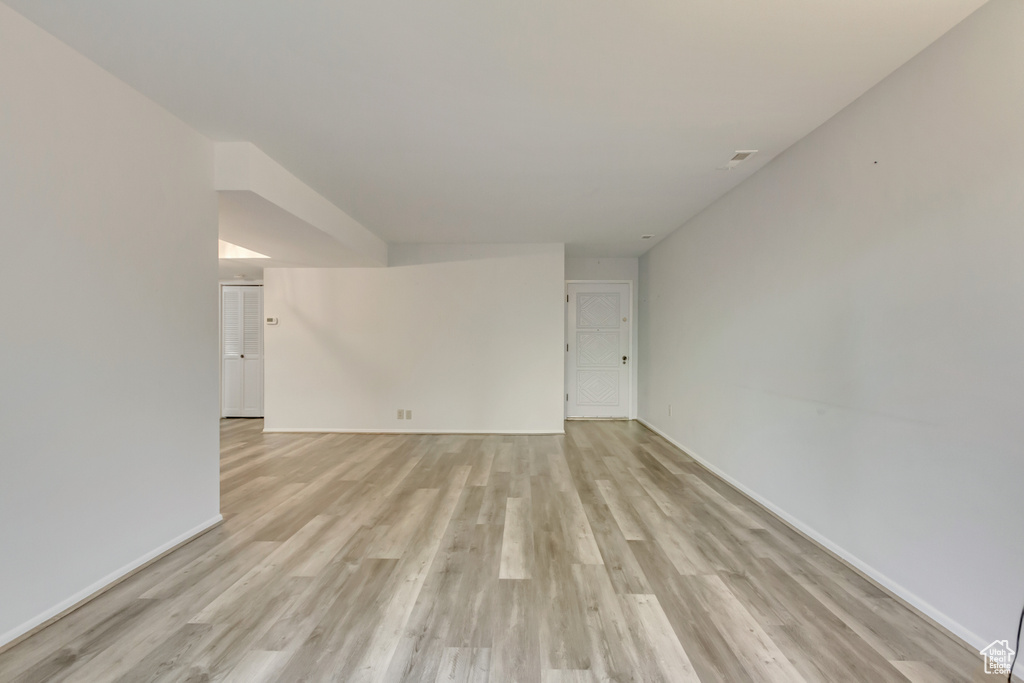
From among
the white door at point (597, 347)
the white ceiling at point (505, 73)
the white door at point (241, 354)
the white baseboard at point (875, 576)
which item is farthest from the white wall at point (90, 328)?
the white door at point (597, 347)

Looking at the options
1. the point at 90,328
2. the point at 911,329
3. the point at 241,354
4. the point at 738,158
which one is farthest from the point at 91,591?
the point at 241,354

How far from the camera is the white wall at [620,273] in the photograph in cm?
689

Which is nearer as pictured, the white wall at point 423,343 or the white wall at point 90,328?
the white wall at point 90,328

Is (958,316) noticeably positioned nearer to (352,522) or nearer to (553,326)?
(352,522)

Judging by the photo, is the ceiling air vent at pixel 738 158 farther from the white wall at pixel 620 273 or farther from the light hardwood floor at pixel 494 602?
the white wall at pixel 620 273

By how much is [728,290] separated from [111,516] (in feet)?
14.3

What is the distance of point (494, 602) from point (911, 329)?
7.37 feet

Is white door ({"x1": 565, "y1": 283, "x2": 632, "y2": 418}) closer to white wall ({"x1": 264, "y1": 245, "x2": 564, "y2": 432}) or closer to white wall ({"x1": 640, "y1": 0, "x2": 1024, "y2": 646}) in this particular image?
white wall ({"x1": 264, "y1": 245, "x2": 564, "y2": 432})

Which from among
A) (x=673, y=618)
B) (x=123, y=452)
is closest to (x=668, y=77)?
(x=673, y=618)

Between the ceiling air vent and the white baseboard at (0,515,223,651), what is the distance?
13.7ft

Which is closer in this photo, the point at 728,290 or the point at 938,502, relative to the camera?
the point at 938,502

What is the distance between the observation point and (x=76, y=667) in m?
1.62

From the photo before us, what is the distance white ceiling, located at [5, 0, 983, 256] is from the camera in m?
1.73

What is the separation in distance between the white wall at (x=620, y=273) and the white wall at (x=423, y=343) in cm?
124
